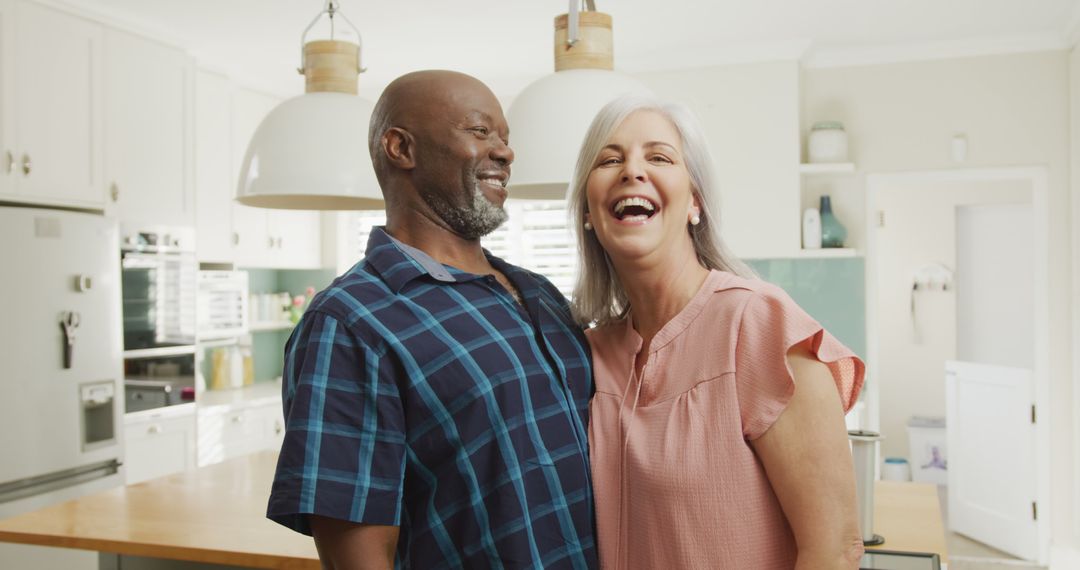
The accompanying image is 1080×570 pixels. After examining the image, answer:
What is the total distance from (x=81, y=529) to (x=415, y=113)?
1.66 metres

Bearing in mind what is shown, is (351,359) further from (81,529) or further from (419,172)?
(81,529)

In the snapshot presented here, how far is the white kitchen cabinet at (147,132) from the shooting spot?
4.09 metres

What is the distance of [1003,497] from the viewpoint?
4867 mm

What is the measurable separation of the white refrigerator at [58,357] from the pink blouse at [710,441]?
2.96 m

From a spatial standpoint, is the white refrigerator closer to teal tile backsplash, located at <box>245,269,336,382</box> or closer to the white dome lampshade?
the white dome lampshade

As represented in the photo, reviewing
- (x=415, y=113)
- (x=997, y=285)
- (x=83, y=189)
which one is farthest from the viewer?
(x=997, y=285)

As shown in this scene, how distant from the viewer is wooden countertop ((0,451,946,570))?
2.20 m

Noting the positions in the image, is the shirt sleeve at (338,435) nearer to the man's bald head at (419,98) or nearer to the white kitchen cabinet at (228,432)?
the man's bald head at (419,98)

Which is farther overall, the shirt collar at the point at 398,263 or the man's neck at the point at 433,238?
the man's neck at the point at 433,238

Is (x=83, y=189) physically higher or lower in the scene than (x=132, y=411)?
higher

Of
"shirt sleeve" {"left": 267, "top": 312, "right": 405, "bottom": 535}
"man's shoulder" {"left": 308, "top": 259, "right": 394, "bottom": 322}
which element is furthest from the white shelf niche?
"shirt sleeve" {"left": 267, "top": 312, "right": 405, "bottom": 535}

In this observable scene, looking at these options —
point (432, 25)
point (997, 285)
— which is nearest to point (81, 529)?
point (432, 25)

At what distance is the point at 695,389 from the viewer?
1.32 metres

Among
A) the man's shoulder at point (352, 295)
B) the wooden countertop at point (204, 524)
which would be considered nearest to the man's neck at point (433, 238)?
the man's shoulder at point (352, 295)
